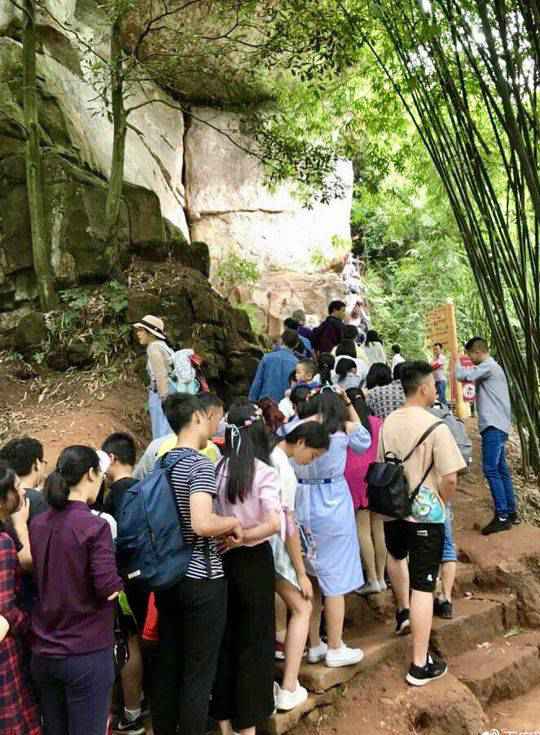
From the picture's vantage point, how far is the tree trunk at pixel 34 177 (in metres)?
7.24

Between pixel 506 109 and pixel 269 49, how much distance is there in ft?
10.7

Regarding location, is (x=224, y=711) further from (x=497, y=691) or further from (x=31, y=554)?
(x=497, y=691)

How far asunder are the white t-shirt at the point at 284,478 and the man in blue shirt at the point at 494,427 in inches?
119

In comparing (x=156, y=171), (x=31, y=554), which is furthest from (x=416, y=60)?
(x=156, y=171)

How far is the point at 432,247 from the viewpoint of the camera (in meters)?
14.0

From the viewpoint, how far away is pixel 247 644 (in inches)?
122

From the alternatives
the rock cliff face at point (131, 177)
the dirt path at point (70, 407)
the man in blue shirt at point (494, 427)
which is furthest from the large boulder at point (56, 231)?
the man in blue shirt at point (494, 427)

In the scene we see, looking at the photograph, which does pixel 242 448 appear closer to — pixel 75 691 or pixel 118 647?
pixel 118 647

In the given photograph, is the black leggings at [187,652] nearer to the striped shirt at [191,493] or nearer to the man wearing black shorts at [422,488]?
the striped shirt at [191,493]

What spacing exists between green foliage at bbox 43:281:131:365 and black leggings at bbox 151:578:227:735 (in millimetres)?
4708

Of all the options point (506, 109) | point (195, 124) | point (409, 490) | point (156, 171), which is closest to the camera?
point (409, 490)

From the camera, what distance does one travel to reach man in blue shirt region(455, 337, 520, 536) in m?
5.75

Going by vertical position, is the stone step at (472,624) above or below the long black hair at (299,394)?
below

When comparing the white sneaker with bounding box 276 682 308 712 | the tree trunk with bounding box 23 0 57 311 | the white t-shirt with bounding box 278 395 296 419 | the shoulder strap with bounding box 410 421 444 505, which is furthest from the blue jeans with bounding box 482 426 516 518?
the tree trunk with bounding box 23 0 57 311
